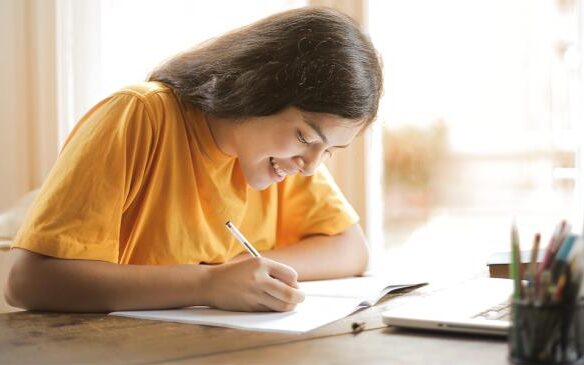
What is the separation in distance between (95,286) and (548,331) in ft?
2.30

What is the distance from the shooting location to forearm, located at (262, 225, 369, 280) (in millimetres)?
1723

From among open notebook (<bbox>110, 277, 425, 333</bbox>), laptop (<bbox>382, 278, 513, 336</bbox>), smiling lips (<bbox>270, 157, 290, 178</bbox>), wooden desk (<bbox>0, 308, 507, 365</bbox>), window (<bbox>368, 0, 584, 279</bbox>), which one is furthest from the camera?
window (<bbox>368, 0, 584, 279</bbox>)

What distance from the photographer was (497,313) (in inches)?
45.9

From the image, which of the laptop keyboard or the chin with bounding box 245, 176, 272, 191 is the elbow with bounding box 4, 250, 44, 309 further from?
the laptop keyboard

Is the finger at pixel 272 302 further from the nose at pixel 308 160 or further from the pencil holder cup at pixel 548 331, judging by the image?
the pencil holder cup at pixel 548 331

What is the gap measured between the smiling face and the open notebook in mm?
230

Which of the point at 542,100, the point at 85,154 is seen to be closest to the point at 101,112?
the point at 85,154

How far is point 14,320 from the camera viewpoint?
122 cm

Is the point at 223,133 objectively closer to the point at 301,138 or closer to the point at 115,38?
the point at 301,138

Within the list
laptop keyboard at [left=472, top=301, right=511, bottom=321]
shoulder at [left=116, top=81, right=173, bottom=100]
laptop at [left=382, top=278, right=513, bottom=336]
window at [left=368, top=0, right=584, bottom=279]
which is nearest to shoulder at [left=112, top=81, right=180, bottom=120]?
shoulder at [left=116, top=81, right=173, bottom=100]

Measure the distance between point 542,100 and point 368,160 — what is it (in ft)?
1.91

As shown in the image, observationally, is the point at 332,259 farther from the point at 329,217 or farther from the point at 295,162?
the point at 295,162

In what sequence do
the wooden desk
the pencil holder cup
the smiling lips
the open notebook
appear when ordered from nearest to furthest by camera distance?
the pencil holder cup
the wooden desk
the open notebook
the smiling lips

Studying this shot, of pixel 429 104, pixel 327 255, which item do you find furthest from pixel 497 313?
pixel 429 104
